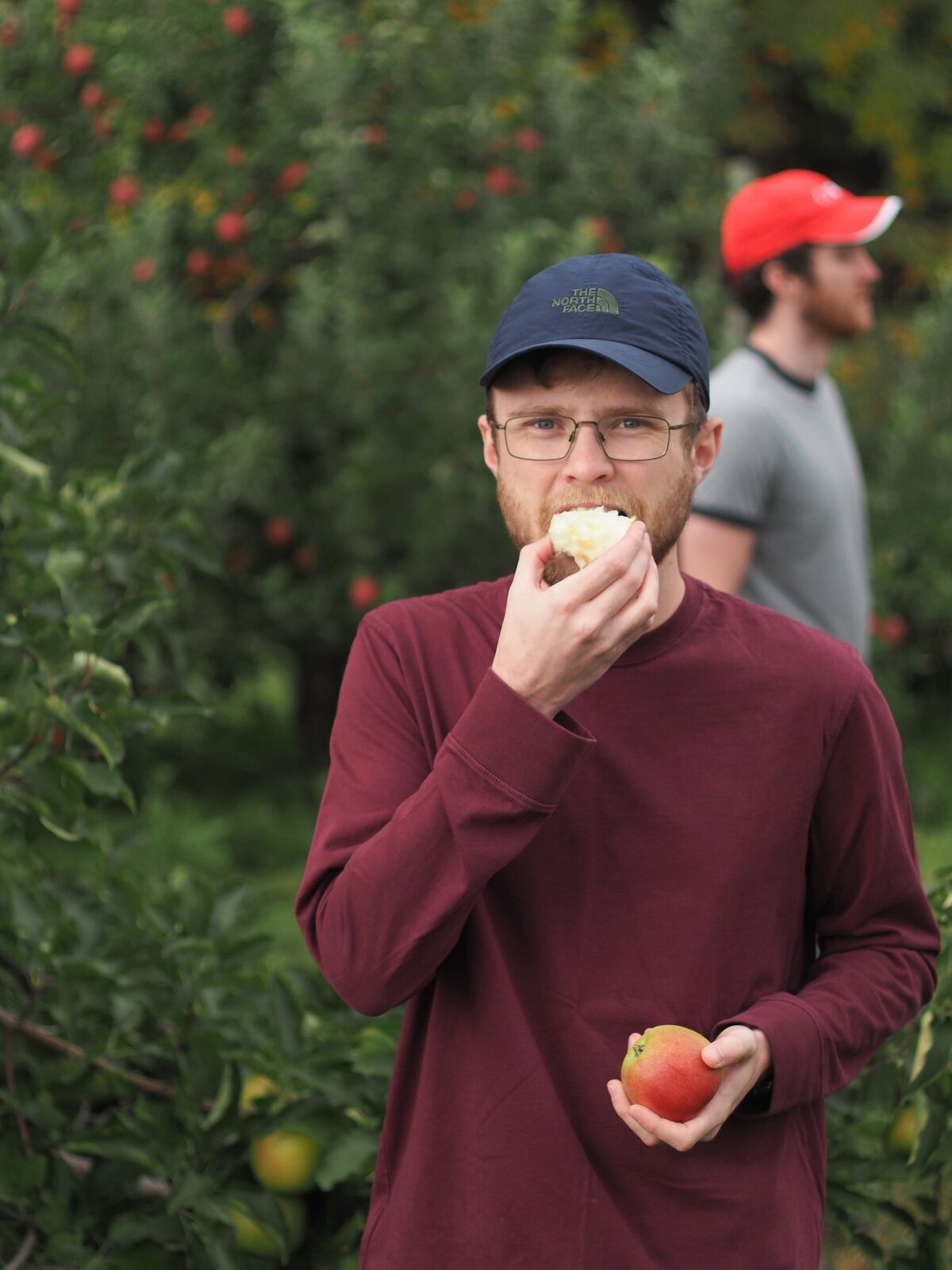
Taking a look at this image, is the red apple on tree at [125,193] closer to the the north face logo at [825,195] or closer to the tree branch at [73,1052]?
the the north face logo at [825,195]

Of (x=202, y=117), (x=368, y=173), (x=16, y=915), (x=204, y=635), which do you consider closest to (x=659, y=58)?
(x=368, y=173)

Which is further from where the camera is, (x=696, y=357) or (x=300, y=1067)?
(x=300, y=1067)

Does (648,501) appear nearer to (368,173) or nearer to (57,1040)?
(57,1040)

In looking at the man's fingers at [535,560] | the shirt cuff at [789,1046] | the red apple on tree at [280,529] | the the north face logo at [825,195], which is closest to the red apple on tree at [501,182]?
the red apple on tree at [280,529]

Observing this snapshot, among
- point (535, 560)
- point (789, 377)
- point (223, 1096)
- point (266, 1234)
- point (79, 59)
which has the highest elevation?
point (79, 59)

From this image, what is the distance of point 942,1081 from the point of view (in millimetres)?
1887

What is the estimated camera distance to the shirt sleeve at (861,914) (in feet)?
4.77

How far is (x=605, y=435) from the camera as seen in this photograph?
1.48m

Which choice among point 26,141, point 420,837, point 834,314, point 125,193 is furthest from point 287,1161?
point 26,141

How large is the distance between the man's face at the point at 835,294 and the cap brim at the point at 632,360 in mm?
1821

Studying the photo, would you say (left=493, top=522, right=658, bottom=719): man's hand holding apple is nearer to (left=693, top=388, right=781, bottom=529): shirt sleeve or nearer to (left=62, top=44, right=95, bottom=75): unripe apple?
(left=693, top=388, right=781, bottom=529): shirt sleeve

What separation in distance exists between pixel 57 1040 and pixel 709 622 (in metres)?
1.22

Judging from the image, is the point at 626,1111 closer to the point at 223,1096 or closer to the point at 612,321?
the point at 612,321

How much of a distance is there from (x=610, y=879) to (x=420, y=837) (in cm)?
23
